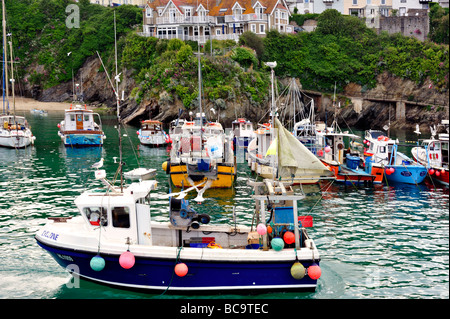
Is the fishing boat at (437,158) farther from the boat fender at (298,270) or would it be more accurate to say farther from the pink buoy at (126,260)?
the pink buoy at (126,260)

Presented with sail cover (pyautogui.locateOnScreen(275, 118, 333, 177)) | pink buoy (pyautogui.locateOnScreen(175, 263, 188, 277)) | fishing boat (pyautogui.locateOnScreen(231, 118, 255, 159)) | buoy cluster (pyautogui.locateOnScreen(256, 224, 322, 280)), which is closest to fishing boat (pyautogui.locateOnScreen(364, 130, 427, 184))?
fishing boat (pyautogui.locateOnScreen(231, 118, 255, 159))

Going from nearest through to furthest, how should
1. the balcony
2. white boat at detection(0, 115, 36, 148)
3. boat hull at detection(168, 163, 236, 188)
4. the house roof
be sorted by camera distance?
boat hull at detection(168, 163, 236, 188) → white boat at detection(0, 115, 36, 148) → the balcony → the house roof

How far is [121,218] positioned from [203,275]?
9.83 ft

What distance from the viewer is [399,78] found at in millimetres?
73688

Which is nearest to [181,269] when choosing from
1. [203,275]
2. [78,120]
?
[203,275]

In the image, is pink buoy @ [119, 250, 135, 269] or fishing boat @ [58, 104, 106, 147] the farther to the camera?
fishing boat @ [58, 104, 106, 147]

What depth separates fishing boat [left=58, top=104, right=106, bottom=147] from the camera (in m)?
50.1

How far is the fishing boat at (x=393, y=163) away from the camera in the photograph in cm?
3512

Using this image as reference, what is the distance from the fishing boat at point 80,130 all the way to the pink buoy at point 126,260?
33375mm

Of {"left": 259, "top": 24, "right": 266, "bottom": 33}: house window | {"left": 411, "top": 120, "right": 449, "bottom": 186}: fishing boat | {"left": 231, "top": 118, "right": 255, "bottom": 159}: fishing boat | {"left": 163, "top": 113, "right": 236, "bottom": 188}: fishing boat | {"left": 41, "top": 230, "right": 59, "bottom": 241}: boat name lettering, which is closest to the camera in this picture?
A: {"left": 41, "top": 230, "right": 59, "bottom": 241}: boat name lettering

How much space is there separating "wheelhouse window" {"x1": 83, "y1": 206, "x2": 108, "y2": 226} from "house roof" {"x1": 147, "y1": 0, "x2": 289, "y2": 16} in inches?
2665

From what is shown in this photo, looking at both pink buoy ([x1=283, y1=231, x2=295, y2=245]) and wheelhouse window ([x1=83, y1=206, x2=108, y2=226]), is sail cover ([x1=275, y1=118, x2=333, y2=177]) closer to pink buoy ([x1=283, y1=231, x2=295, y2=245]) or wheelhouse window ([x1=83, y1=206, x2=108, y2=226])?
pink buoy ([x1=283, y1=231, x2=295, y2=245])

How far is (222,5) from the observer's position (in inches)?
3255

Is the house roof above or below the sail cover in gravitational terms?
above
